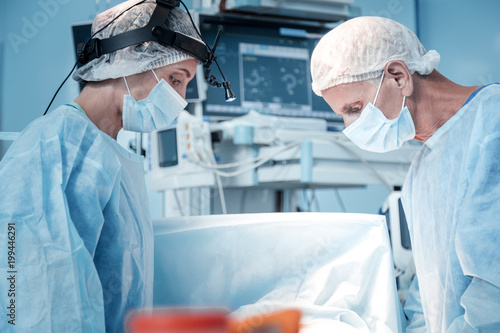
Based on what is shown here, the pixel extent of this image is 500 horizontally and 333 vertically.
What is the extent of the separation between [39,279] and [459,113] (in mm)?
938

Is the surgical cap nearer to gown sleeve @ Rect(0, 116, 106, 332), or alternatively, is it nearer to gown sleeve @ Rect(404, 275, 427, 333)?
gown sleeve @ Rect(0, 116, 106, 332)

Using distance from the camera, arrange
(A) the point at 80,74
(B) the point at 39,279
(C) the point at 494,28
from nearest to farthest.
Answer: (B) the point at 39,279
(A) the point at 80,74
(C) the point at 494,28

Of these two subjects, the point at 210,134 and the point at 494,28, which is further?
the point at 494,28

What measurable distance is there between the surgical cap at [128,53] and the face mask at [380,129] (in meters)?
0.50

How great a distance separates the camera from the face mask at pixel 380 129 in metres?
1.23

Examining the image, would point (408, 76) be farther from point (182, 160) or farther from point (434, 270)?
point (182, 160)

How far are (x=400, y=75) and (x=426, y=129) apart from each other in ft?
0.52

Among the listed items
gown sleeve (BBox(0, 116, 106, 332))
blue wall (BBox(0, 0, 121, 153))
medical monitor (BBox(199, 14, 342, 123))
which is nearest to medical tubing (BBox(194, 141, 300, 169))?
medical monitor (BBox(199, 14, 342, 123))

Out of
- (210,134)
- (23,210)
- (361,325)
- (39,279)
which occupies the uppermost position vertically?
(210,134)

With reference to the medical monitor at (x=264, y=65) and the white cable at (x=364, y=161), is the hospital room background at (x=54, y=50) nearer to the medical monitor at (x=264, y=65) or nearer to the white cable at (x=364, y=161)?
the medical monitor at (x=264, y=65)

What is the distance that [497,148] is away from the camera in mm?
960

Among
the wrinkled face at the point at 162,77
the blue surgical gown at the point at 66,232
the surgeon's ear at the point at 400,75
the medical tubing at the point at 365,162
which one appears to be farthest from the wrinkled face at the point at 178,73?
the medical tubing at the point at 365,162

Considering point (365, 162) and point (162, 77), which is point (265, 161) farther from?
point (162, 77)

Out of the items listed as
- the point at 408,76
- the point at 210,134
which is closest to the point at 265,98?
the point at 210,134
